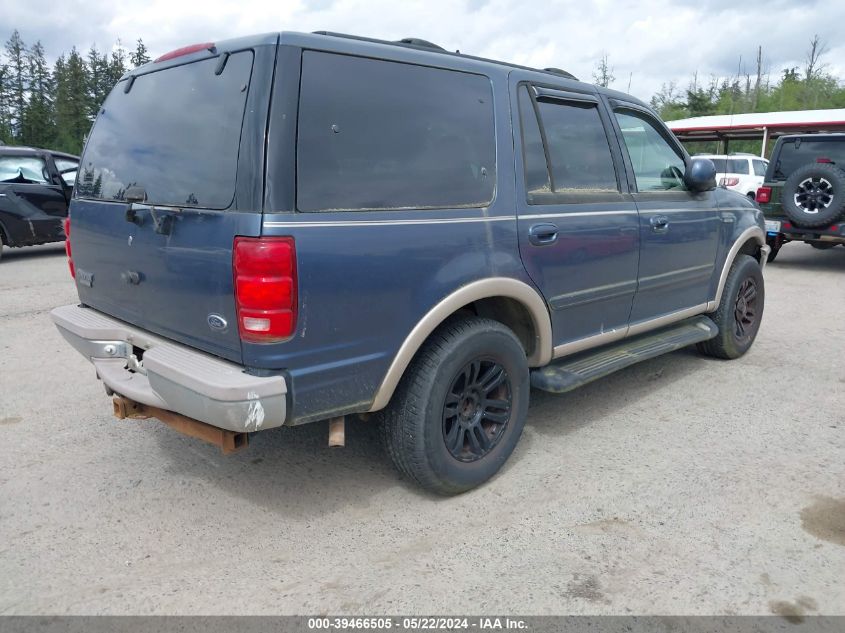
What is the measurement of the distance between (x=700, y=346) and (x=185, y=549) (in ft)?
13.9

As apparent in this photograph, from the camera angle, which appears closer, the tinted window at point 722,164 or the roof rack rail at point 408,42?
the roof rack rail at point 408,42

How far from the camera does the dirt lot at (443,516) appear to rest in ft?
8.09

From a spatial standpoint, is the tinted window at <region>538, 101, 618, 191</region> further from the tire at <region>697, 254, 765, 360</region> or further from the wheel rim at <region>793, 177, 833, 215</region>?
the wheel rim at <region>793, 177, 833, 215</region>

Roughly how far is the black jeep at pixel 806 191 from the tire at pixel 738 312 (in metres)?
4.39

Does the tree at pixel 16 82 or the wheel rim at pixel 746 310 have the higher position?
the tree at pixel 16 82

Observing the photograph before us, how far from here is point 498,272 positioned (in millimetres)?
3082

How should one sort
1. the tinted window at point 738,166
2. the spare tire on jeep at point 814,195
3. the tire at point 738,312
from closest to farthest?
the tire at point 738,312 < the spare tire on jeep at point 814,195 < the tinted window at point 738,166

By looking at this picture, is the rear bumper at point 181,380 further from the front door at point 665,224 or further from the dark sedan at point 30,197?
the dark sedan at point 30,197

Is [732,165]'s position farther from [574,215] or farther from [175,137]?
[175,137]

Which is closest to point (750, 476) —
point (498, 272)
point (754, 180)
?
point (498, 272)

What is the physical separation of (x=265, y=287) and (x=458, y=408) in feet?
3.79

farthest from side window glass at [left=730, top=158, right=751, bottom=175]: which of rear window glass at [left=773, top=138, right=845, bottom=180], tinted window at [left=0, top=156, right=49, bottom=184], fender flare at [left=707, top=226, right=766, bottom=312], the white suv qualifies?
tinted window at [left=0, top=156, right=49, bottom=184]

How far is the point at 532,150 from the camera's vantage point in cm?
338

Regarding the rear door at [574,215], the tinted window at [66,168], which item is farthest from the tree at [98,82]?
the rear door at [574,215]
